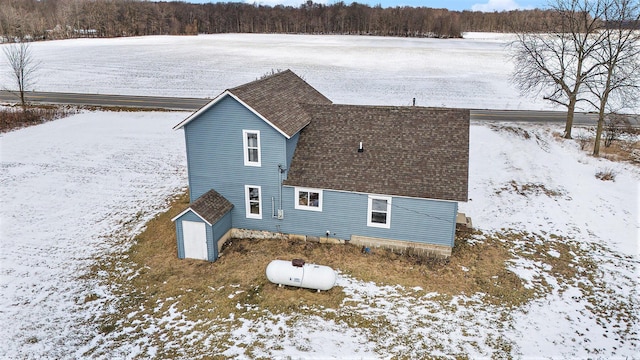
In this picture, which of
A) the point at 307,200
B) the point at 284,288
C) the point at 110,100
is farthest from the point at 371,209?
the point at 110,100

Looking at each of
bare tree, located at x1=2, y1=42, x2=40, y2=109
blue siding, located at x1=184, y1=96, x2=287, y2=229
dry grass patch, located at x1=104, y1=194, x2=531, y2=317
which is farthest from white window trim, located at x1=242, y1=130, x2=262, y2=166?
bare tree, located at x1=2, y1=42, x2=40, y2=109

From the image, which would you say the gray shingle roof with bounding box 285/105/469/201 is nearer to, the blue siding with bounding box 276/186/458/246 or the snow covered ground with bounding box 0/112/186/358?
the blue siding with bounding box 276/186/458/246

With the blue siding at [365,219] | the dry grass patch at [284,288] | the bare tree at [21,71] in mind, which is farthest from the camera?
the bare tree at [21,71]

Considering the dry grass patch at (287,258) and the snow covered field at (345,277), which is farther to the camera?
the dry grass patch at (287,258)

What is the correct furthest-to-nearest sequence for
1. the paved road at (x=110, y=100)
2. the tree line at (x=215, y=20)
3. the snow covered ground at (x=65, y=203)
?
the tree line at (x=215, y=20) → the paved road at (x=110, y=100) → the snow covered ground at (x=65, y=203)

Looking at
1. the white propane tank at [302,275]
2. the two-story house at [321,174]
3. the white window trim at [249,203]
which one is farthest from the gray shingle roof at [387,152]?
the white propane tank at [302,275]

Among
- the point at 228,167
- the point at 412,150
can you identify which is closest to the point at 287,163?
the point at 228,167

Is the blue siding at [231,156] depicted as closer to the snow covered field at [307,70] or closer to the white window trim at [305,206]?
the white window trim at [305,206]
